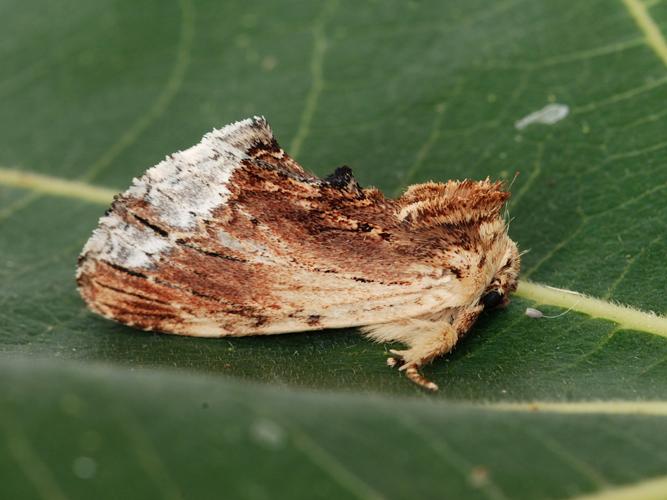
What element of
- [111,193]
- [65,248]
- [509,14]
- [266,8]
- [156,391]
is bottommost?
[156,391]

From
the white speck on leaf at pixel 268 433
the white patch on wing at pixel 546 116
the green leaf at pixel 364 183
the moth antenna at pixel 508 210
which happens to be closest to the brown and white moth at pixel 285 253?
the green leaf at pixel 364 183

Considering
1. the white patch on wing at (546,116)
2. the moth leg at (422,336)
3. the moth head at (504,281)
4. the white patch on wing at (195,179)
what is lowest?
the moth leg at (422,336)

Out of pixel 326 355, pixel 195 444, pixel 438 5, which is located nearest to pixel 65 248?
pixel 326 355

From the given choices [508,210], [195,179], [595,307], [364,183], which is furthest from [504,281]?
[195,179]

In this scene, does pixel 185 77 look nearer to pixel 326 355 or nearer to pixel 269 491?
pixel 326 355

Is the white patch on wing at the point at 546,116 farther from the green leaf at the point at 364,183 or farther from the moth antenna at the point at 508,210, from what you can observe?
the moth antenna at the point at 508,210

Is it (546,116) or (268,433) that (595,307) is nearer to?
(546,116)

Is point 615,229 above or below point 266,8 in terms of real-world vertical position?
below
